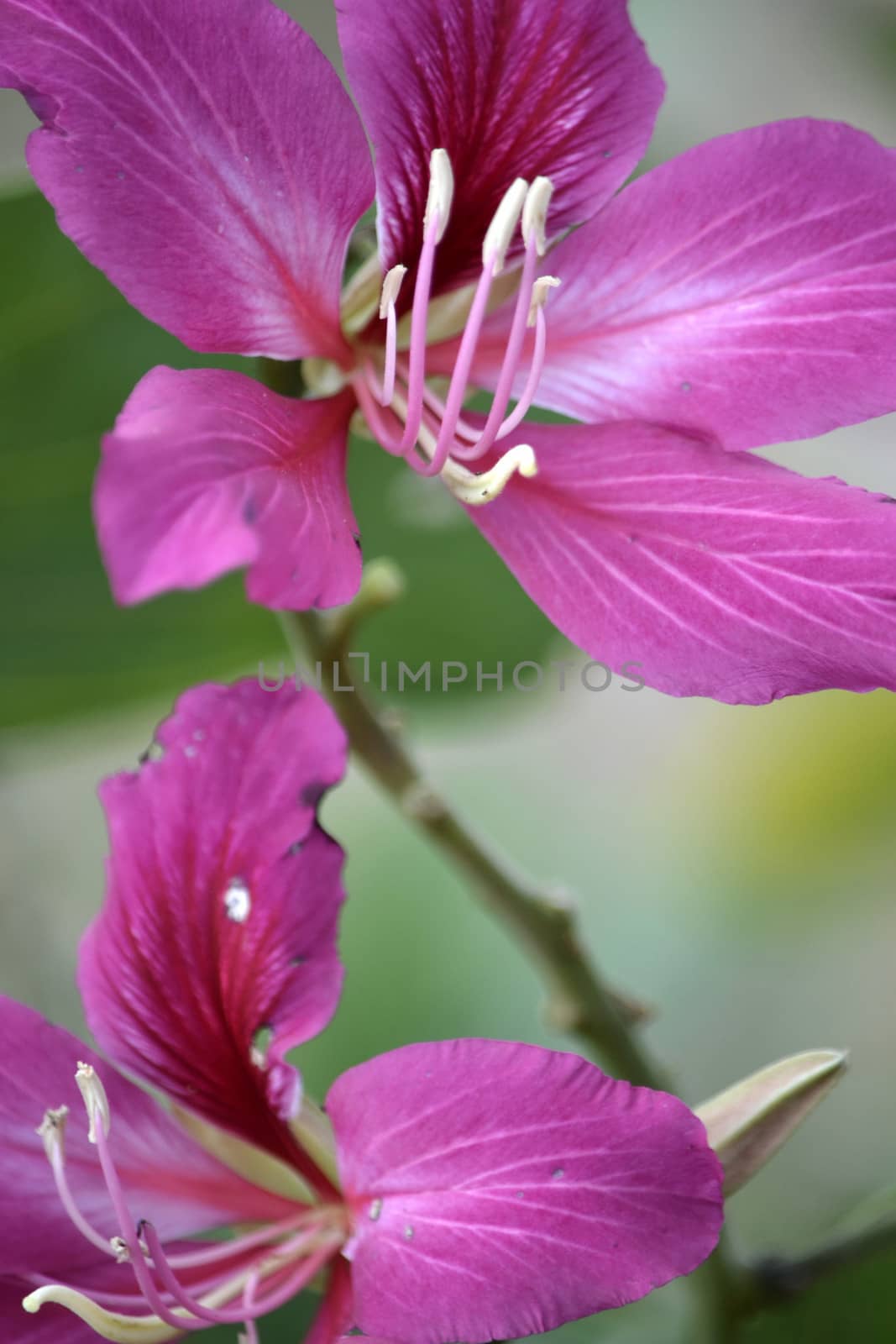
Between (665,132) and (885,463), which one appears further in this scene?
(885,463)

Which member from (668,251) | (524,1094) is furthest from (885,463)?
(524,1094)

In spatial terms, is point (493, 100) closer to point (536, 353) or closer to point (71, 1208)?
point (536, 353)

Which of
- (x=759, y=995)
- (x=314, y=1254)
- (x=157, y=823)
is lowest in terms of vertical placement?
(x=759, y=995)

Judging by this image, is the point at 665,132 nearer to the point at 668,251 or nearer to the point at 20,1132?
the point at 668,251

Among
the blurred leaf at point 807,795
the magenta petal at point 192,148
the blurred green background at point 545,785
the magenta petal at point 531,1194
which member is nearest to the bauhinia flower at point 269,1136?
the magenta petal at point 531,1194

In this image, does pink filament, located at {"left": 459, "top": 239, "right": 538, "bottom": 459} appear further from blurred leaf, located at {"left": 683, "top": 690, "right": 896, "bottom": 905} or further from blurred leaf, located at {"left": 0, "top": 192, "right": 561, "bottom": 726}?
blurred leaf, located at {"left": 683, "top": 690, "right": 896, "bottom": 905}

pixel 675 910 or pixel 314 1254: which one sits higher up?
pixel 314 1254

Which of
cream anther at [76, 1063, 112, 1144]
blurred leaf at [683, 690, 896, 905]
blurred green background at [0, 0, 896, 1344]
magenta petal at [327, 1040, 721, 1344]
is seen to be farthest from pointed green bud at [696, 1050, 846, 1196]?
blurred leaf at [683, 690, 896, 905]
